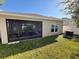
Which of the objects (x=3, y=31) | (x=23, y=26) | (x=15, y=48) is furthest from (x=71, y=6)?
(x=3, y=31)

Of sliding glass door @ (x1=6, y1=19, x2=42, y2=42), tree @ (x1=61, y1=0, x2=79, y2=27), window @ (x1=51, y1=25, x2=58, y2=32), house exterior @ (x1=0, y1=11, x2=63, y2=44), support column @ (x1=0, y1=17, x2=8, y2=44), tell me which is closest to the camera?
tree @ (x1=61, y1=0, x2=79, y2=27)

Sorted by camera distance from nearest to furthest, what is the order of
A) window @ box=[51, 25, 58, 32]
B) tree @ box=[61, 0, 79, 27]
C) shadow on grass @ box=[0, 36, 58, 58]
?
shadow on grass @ box=[0, 36, 58, 58] → tree @ box=[61, 0, 79, 27] → window @ box=[51, 25, 58, 32]

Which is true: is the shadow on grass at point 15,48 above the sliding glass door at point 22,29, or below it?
below

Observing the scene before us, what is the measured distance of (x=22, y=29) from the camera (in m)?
14.0

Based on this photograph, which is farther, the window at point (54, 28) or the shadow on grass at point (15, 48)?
the window at point (54, 28)

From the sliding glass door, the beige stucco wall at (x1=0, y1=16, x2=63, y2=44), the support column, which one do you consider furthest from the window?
the support column

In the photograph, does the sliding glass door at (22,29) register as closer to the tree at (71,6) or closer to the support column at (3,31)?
the support column at (3,31)

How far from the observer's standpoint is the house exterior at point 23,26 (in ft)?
36.5

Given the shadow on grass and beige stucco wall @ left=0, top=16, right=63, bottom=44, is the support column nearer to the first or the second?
beige stucco wall @ left=0, top=16, right=63, bottom=44

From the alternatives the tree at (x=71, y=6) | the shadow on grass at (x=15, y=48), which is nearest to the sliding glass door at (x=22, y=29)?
the shadow on grass at (x=15, y=48)

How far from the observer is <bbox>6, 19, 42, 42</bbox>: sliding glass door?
12377 mm

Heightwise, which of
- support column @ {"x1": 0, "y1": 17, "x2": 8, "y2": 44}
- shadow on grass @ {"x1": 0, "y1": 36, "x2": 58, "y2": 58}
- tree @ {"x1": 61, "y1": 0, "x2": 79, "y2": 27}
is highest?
tree @ {"x1": 61, "y1": 0, "x2": 79, "y2": 27}

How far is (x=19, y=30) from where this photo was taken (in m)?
13.6

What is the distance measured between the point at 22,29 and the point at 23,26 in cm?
51
